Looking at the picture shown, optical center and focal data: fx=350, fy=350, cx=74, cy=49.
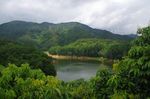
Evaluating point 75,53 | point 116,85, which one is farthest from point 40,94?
point 75,53

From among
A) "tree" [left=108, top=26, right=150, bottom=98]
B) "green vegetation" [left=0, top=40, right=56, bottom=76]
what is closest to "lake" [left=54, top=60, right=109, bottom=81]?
"green vegetation" [left=0, top=40, right=56, bottom=76]

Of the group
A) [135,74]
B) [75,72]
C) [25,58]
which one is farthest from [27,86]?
[75,72]

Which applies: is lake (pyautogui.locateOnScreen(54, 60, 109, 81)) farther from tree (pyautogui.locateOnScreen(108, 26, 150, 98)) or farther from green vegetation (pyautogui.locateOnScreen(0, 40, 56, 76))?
tree (pyautogui.locateOnScreen(108, 26, 150, 98))

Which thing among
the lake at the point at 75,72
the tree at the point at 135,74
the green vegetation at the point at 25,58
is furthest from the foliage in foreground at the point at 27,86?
the lake at the point at 75,72

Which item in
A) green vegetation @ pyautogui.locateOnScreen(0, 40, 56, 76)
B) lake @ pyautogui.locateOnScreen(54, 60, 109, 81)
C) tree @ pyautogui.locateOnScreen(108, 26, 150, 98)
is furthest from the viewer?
lake @ pyautogui.locateOnScreen(54, 60, 109, 81)

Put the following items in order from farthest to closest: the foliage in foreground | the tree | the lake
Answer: the lake → the foliage in foreground → the tree

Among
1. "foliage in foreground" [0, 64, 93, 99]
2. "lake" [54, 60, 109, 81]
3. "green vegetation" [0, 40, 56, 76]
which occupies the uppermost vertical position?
"foliage in foreground" [0, 64, 93, 99]

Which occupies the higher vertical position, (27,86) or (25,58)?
(27,86)

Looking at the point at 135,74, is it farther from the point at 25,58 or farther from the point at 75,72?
the point at 75,72

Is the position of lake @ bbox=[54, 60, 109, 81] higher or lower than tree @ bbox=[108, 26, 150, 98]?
lower

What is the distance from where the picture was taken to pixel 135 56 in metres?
11.7

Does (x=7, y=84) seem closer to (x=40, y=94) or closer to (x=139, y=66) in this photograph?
(x=40, y=94)

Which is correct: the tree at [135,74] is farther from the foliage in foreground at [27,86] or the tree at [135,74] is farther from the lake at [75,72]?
the lake at [75,72]

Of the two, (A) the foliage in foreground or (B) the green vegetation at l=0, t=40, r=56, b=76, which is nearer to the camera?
(A) the foliage in foreground
